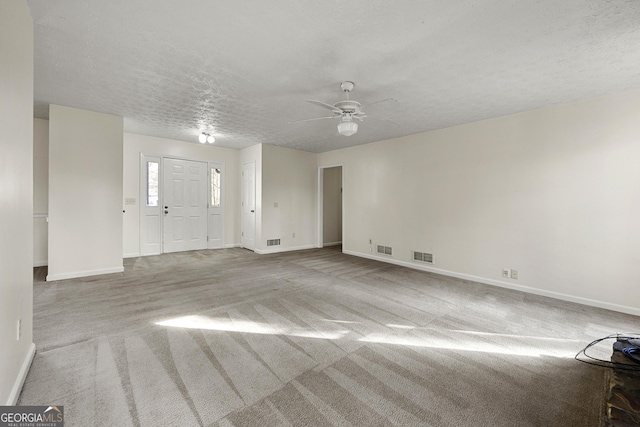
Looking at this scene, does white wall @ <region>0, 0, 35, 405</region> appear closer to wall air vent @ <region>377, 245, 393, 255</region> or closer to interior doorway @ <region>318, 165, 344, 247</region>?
wall air vent @ <region>377, 245, 393, 255</region>

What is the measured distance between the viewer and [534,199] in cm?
389

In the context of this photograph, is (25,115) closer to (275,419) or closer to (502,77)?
(275,419)

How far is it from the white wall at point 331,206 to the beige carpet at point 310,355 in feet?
12.7

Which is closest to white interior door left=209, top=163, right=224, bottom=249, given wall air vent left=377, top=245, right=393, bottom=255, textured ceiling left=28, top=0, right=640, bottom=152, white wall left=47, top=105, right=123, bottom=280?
white wall left=47, top=105, right=123, bottom=280

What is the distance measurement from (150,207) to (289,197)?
3149mm

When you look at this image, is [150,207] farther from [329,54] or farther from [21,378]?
[329,54]

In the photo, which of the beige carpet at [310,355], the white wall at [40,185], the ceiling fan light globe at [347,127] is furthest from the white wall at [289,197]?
the white wall at [40,185]

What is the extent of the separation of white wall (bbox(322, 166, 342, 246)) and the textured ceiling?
3.90 metres

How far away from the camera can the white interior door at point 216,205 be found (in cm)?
695

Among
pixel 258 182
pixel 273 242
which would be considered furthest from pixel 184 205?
pixel 273 242

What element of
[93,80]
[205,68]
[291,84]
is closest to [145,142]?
[93,80]

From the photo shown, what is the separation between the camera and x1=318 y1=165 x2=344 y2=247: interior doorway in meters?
7.50

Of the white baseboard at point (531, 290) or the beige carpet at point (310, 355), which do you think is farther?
the white baseboard at point (531, 290)

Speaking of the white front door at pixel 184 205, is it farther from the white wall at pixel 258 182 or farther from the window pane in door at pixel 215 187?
the white wall at pixel 258 182
